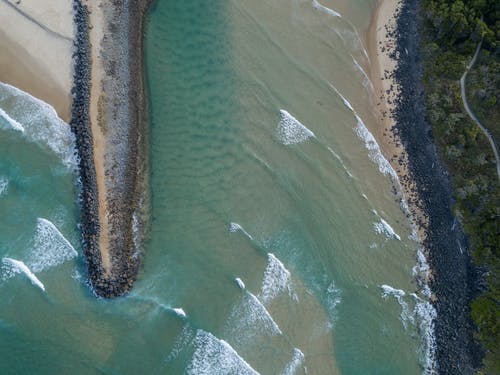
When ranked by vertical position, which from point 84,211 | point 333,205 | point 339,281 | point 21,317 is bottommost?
point 21,317

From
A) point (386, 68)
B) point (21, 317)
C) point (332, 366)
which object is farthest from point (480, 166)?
point (21, 317)

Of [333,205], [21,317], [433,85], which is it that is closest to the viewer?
[21,317]

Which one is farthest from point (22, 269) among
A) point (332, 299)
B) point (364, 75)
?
point (364, 75)

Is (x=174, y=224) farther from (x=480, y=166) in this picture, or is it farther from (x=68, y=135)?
(x=480, y=166)

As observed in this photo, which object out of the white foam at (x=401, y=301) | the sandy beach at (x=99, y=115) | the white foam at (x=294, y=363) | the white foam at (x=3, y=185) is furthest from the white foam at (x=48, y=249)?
the white foam at (x=401, y=301)

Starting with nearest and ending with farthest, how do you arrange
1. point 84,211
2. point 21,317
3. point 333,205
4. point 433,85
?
point 21,317 < point 84,211 < point 333,205 < point 433,85

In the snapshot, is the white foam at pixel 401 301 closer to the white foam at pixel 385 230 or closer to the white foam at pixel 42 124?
the white foam at pixel 385 230

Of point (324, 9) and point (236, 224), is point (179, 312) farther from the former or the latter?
point (324, 9)
